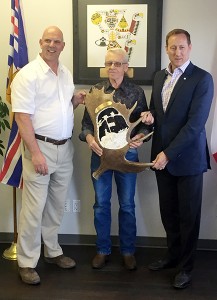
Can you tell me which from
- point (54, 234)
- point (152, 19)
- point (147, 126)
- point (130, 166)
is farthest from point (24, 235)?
point (152, 19)

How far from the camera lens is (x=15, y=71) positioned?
2676 millimetres

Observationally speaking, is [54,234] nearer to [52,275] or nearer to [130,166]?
[52,275]

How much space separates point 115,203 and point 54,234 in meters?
0.58

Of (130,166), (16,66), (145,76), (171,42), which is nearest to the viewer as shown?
(171,42)

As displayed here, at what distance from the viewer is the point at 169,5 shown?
110 inches

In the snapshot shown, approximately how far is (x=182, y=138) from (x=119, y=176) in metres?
0.56

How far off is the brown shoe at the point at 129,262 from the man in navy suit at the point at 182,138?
0.34m

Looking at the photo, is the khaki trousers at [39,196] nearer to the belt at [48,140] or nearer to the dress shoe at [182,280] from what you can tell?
the belt at [48,140]

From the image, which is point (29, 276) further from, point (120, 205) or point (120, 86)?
point (120, 86)

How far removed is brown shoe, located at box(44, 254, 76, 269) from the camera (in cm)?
275

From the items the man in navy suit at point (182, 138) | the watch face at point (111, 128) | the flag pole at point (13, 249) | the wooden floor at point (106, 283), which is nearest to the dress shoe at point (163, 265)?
the wooden floor at point (106, 283)

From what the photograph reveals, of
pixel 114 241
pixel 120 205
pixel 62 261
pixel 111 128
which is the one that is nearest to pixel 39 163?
pixel 111 128

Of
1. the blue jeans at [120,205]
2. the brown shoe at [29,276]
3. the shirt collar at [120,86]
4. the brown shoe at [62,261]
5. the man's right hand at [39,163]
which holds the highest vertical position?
the shirt collar at [120,86]

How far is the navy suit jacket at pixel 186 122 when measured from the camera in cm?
229
